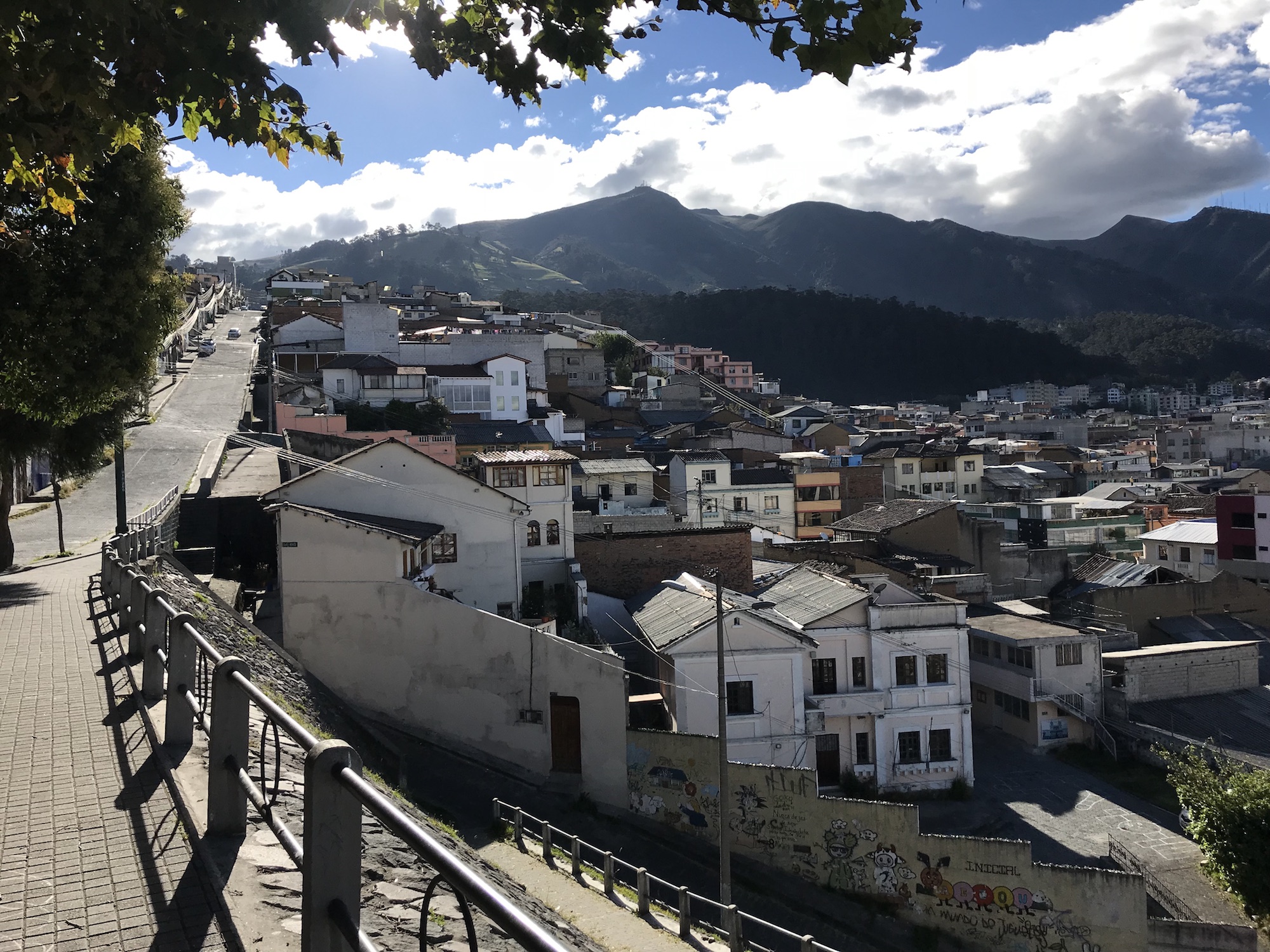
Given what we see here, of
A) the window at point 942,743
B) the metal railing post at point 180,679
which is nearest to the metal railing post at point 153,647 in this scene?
the metal railing post at point 180,679

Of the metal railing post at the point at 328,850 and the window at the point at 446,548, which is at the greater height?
the metal railing post at the point at 328,850

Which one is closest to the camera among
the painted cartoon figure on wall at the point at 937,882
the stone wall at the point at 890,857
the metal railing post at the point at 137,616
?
the metal railing post at the point at 137,616

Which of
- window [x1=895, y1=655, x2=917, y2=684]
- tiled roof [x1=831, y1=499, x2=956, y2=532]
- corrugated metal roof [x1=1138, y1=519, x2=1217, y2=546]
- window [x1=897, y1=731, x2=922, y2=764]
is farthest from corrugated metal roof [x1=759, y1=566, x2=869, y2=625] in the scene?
corrugated metal roof [x1=1138, y1=519, x2=1217, y2=546]

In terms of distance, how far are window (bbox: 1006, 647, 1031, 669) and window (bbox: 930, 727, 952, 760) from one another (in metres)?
4.32

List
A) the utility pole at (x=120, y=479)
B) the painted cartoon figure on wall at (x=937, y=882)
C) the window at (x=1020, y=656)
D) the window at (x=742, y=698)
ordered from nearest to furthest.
Result: the painted cartoon figure on wall at (x=937, y=882), the utility pole at (x=120, y=479), the window at (x=742, y=698), the window at (x=1020, y=656)

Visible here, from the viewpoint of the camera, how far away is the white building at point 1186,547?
3941 cm

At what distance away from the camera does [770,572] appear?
30.0 metres

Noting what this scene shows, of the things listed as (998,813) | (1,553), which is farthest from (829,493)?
(1,553)

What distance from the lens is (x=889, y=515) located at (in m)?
39.1

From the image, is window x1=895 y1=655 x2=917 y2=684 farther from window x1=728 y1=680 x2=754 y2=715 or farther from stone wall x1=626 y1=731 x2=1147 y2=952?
stone wall x1=626 y1=731 x2=1147 y2=952

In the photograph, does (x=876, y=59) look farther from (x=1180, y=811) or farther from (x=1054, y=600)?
(x=1054, y=600)

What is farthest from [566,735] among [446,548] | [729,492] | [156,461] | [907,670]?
[729,492]

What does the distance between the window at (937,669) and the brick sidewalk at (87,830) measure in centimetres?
1935

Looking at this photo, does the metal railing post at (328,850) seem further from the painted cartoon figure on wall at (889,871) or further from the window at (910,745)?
the window at (910,745)
